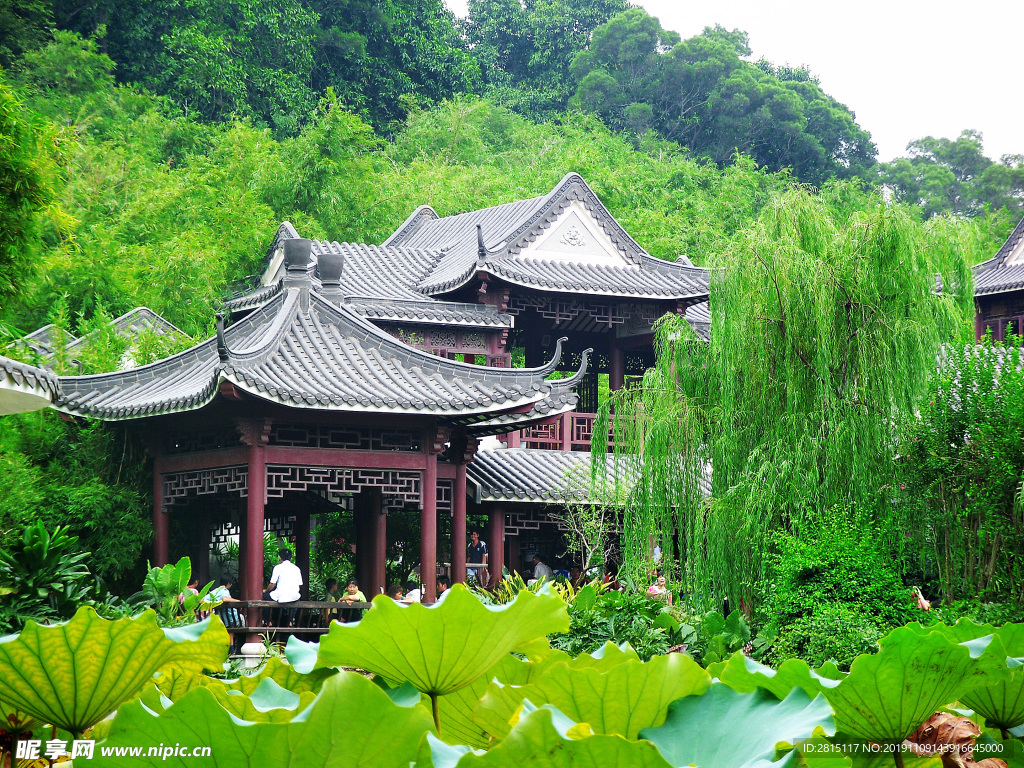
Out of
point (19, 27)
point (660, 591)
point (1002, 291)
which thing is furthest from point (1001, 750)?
point (19, 27)

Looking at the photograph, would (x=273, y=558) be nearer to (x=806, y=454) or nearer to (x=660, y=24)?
(x=806, y=454)

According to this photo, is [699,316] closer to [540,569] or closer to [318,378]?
[540,569]

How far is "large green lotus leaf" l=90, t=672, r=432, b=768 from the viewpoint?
1.94 m

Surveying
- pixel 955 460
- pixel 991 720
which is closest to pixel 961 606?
pixel 955 460

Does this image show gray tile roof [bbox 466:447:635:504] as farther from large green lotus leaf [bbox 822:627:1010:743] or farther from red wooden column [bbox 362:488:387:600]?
large green lotus leaf [bbox 822:627:1010:743]

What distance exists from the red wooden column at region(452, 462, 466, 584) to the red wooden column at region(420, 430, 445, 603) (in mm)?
558

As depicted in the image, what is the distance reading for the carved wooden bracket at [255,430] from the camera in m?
11.6

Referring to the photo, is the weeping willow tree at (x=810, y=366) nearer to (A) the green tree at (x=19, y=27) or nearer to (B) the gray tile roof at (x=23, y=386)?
(B) the gray tile roof at (x=23, y=386)

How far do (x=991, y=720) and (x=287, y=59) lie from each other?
3721cm

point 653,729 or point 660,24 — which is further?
point 660,24

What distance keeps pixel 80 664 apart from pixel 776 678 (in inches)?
58.1

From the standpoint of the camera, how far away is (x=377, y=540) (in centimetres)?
1360

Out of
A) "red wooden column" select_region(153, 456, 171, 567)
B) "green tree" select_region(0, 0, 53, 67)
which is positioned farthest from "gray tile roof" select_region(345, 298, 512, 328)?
"green tree" select_region(0, 0, 53, 67)

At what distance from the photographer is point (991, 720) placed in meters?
2.90
